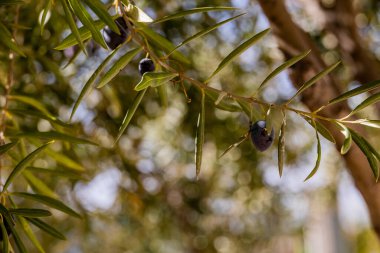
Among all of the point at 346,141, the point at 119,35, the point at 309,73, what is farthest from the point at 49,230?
the point at 309,73

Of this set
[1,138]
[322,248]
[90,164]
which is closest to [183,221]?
[90,164]

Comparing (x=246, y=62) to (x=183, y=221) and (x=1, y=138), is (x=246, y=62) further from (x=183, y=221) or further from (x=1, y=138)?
(x=1, y=138)

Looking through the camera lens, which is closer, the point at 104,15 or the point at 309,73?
the point at 104,15

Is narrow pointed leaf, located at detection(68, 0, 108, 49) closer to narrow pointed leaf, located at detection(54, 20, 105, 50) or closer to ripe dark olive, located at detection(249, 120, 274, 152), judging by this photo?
narrow pointed leaf, located at detection(54, 20, 105, 50)

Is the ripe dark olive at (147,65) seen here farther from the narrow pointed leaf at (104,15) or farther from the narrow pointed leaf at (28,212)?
the narrow pointed leaf at (28,212)

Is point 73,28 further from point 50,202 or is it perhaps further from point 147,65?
point 50,202
